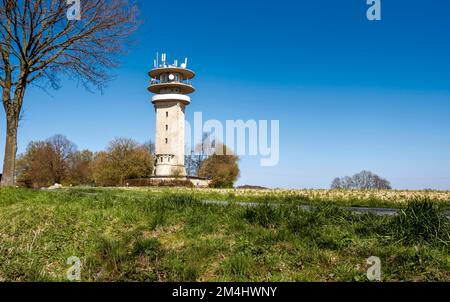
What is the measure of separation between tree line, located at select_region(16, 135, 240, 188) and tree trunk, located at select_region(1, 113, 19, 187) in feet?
127

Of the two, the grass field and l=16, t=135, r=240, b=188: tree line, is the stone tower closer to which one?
l=16, t=135, r=240, b=188: tree line

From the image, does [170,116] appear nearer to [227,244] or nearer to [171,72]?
[171,72]

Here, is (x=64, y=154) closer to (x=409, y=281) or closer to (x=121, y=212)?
(x=121, y=212)

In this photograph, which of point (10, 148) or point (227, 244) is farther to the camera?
point (10, 148)

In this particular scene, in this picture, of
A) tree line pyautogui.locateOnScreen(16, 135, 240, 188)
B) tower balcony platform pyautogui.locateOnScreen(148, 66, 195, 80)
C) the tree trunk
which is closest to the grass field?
the tree trunk

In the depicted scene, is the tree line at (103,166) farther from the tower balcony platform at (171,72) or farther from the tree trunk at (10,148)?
the tree trunk at (10,148)

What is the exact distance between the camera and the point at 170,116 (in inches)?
2336

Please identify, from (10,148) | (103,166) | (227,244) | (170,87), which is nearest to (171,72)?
(170,87)

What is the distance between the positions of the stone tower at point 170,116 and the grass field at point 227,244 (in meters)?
49.9

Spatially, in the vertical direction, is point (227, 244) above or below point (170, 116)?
below

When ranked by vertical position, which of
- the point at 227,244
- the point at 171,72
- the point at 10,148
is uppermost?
the point at 171,72

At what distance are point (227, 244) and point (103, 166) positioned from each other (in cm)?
5673

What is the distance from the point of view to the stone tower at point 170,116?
5853 centimetres
